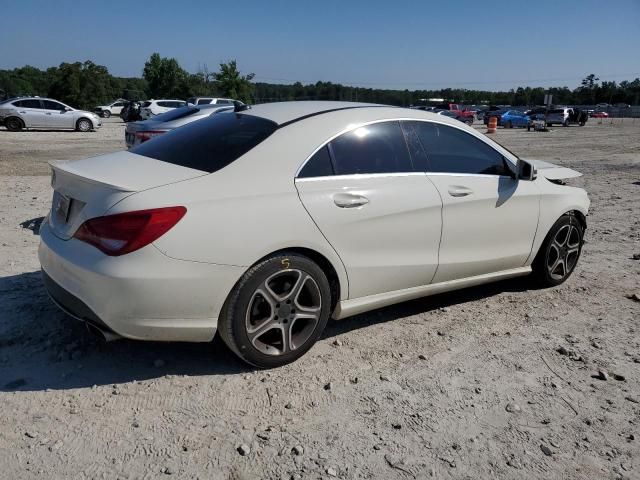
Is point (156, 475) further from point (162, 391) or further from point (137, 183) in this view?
point (137, 183)

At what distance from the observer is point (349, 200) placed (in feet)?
11.7

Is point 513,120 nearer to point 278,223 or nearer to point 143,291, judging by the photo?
point 278,223

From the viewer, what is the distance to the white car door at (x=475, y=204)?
414cm

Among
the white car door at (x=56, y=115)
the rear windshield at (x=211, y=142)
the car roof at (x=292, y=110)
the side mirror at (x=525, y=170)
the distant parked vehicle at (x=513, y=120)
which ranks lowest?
the white car door at (x=56, y=115)

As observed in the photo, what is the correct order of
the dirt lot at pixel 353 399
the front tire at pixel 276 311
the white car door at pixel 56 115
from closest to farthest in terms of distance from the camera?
the dirt lot at pixel 353 399 < the front tire at pixel 276 311 < the white car door at pixel 56 115

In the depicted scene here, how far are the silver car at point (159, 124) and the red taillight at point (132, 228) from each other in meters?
6.18

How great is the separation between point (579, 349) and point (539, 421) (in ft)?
3.58

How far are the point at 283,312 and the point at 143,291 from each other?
33.9 inches

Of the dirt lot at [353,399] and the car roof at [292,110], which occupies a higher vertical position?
the car roof at [292,110]

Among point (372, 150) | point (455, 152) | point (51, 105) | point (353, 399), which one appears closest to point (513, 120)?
point (51, 105)

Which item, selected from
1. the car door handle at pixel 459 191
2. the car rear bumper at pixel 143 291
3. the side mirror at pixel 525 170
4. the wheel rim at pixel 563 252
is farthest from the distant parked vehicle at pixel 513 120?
the car rear bumper at pixel 143 291

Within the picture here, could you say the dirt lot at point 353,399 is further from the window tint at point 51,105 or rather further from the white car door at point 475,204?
the window tint at point 51,105

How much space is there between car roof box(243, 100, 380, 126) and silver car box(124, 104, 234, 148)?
5114 millimetres

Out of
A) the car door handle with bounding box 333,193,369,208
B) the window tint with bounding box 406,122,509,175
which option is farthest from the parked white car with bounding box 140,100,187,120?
the car door handle with bounding box 333,193,369,208
